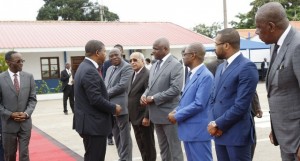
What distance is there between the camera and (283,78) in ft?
9.39

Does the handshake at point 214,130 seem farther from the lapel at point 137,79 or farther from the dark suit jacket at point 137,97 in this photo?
the lapel at point 137,79

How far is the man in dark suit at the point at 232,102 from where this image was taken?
11.6 feet

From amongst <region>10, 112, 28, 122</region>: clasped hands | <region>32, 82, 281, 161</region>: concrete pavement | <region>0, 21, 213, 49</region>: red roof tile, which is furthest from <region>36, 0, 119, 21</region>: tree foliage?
<region>10, 112, 28, 122</region>: clasped hands

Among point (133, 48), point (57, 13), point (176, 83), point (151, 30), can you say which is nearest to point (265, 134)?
point (176, 83)

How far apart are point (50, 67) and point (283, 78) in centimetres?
2224

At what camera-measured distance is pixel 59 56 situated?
23.9m

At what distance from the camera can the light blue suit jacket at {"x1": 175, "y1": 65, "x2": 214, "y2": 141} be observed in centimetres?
425

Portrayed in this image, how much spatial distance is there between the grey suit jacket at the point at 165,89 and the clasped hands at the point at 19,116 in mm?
1750

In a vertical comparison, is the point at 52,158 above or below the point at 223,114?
below

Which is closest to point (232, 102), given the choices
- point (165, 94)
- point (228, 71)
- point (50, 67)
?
point (228, 71)

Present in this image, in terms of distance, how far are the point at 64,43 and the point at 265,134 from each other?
57.4ft

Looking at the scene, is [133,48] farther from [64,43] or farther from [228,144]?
[228,144]

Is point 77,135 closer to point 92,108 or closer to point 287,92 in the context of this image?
point 92,108

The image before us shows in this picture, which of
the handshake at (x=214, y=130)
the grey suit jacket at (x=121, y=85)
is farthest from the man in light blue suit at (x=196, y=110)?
the grey suit jacket at (x=121, y=85)
